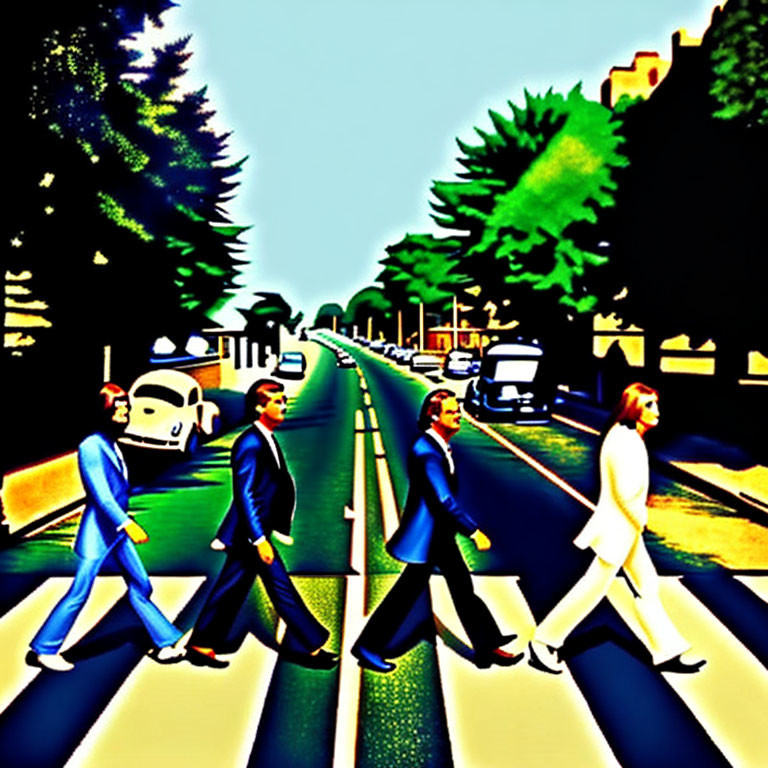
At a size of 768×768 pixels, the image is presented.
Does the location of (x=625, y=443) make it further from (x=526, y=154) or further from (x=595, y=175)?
(x=526, y=154)

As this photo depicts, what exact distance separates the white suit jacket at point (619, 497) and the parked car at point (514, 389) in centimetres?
2132

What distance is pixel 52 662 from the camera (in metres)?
7.64

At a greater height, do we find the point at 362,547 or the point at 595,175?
the point at 595,175

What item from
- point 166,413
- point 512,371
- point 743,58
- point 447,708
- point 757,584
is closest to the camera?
point 447,708

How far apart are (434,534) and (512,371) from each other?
21916mm

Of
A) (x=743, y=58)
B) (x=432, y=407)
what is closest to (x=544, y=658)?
(x=432, y=407)

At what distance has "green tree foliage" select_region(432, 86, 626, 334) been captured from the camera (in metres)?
42.2

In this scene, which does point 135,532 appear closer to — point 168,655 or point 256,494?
point 256,494

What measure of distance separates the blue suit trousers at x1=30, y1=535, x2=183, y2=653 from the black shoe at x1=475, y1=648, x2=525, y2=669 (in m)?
2.17

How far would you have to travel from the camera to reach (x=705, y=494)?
56.5 feet

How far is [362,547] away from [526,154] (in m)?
36.1

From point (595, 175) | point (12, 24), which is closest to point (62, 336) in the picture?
point (12, 24)

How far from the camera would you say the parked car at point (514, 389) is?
28797 millimetres

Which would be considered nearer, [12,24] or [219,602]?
[219,602]
